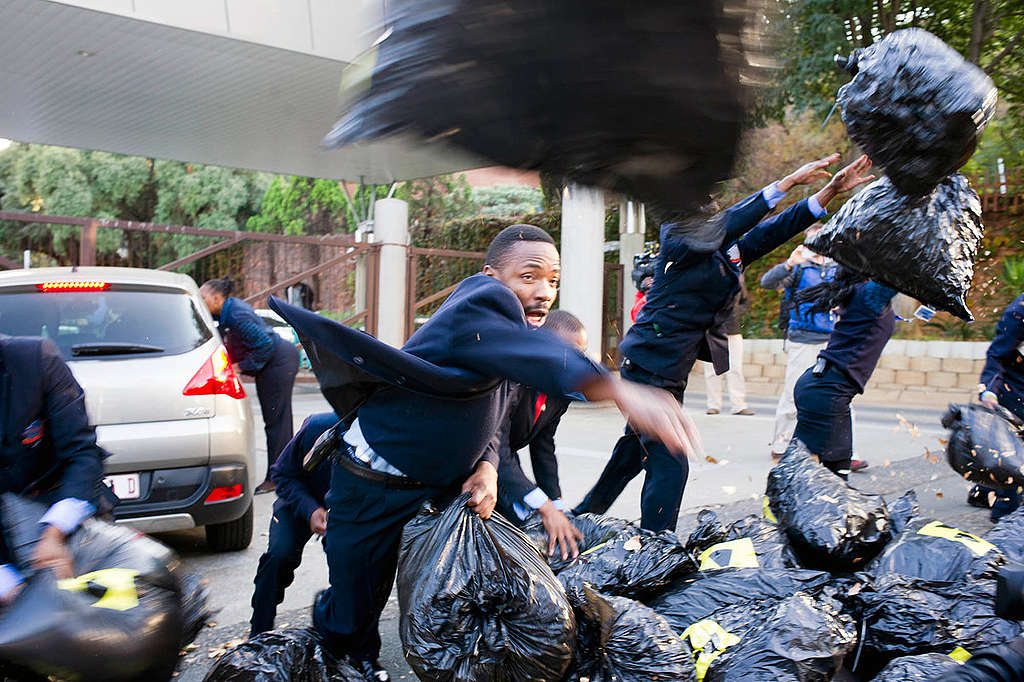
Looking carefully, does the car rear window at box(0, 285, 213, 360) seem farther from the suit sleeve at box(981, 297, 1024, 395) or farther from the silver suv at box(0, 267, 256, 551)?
the suit sleeve at box(981, 297, 1024, 395)

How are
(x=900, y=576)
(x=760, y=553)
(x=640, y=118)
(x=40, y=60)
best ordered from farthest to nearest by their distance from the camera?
(x=40, y=60)
(x=760, y=553)
(x=900, y=576)
(x=640, y=118)

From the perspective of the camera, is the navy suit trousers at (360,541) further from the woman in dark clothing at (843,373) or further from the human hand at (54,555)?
the woman in dark clothing at (843,373)

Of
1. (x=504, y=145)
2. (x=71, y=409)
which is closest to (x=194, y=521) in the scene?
(x=71, y=409)

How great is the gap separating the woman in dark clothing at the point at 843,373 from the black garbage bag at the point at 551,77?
407 cm

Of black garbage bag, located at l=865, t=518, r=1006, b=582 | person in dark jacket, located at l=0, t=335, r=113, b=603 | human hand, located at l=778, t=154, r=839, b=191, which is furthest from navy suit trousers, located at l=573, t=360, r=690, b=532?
person in dark jacket, located at l=0, t=335, r=113, b=603

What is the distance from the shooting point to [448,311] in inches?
86.6

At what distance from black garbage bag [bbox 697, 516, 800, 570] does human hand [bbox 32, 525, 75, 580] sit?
212 centimetres

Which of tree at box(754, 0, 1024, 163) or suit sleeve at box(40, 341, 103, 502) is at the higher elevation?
tree at box(754, 0, 1024, 163)

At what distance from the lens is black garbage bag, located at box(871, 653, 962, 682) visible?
2342mm

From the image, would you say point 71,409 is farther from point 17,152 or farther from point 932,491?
point 17,152

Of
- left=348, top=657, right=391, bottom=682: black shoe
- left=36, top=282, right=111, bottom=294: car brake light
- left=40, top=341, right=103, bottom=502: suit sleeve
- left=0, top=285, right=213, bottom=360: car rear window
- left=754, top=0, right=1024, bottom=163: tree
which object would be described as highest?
left=754, top=0, right=1024, bottom=163: tree

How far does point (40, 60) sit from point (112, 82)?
2.53 ft

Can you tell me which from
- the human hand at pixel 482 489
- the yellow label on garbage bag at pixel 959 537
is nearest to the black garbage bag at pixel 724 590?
the yellow label on garbage bag at pixel 959 537

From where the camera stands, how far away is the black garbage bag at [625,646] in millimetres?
2383
